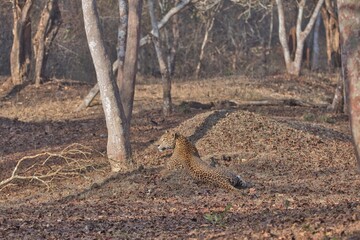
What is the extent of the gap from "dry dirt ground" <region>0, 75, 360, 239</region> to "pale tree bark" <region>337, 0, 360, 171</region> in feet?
2.68

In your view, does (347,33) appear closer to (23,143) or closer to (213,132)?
(213,132)

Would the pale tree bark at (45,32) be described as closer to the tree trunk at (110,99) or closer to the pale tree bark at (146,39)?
the pale tree bark at (146,39)

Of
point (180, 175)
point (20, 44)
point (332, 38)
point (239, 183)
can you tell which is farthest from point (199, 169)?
point (332, 38)

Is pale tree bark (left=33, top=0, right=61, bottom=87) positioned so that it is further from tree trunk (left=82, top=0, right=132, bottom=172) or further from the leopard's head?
the leopard's head

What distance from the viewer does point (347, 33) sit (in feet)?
28.0

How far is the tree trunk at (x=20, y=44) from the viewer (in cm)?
2586

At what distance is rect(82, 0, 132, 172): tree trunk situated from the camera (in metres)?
13.9

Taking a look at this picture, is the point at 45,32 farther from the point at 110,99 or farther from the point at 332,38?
the point at 332,38

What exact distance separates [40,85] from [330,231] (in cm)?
1902

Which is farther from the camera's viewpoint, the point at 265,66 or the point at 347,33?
the point at 265,66

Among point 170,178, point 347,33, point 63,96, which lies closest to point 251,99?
point 63,96

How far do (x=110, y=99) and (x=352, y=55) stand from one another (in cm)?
626

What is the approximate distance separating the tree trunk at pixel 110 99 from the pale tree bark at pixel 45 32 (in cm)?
1174

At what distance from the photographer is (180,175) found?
12695 mm
